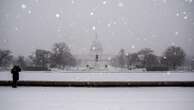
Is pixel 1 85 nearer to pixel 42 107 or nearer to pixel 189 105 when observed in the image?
pixel 42 107

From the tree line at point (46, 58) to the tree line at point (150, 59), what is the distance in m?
16.6

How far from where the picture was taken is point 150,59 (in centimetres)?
6819

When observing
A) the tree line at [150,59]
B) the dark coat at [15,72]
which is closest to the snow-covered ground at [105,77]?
the dark coat at [15,72]

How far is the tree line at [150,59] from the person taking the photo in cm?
6506

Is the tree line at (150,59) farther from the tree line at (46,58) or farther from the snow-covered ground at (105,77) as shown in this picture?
the snow-covered ground at (105,77)

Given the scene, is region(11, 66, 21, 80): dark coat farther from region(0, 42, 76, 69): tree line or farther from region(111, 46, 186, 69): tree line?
region(111, 46, 186, 69): tree line

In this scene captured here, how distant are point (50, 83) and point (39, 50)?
55782 millimetres

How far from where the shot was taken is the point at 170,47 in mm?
68500

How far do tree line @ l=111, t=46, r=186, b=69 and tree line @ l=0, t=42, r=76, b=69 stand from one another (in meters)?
16.6

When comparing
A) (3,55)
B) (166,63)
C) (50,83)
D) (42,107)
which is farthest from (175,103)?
(3,55)

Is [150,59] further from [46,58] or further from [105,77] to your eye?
[105,77]

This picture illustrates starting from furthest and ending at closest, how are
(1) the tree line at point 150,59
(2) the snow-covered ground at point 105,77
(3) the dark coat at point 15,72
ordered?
(1) the tree line at point 150,59, (2) the snow-covered ground at point 105,77, (3) the dark coat at point 15,72

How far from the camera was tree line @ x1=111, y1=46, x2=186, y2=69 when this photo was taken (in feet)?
213

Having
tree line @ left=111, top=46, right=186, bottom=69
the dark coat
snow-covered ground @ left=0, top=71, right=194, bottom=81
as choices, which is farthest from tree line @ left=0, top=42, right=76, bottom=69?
the dark coat
